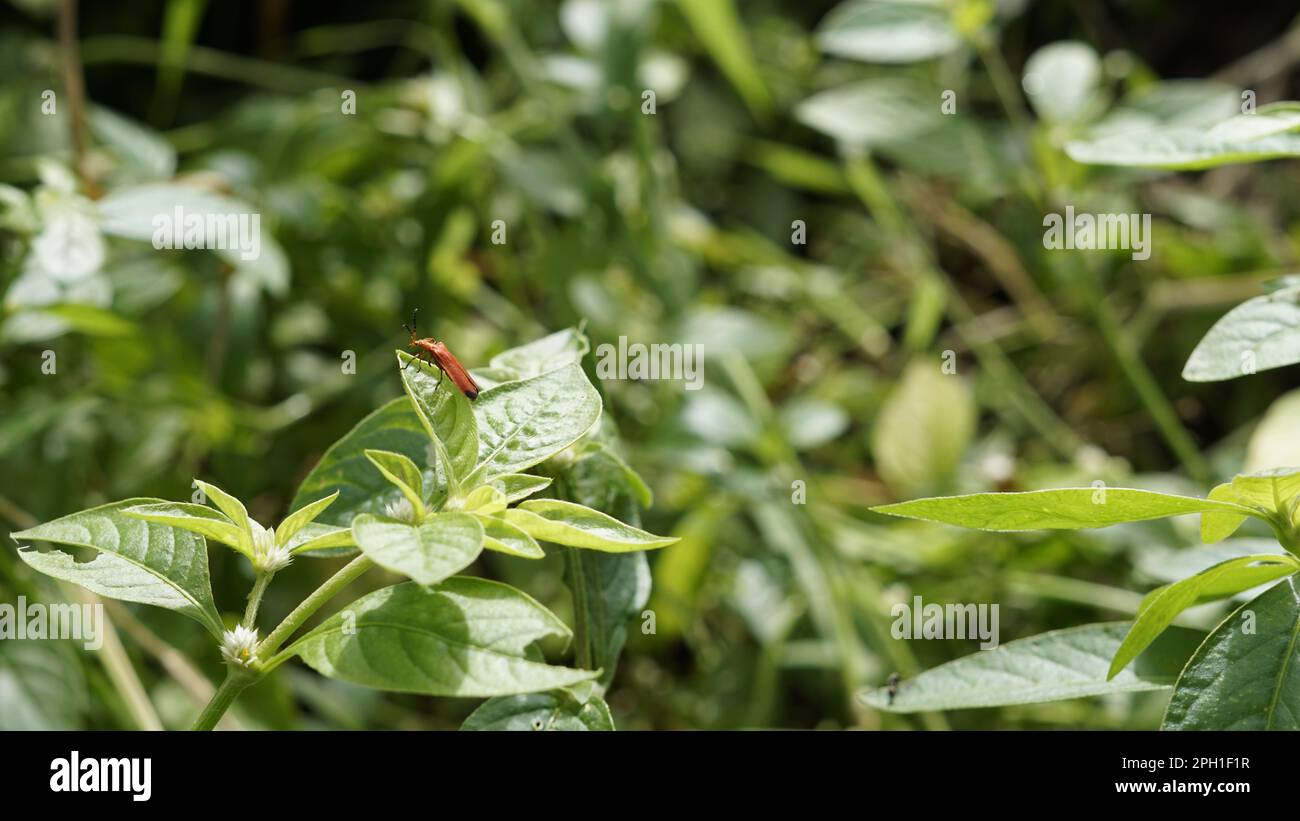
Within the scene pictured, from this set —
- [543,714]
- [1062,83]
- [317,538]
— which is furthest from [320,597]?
[1062,83]

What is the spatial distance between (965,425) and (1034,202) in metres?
0.23

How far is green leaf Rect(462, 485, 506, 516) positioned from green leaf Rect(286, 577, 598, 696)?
29mm

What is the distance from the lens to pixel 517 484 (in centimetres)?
47

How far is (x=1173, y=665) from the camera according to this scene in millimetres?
531

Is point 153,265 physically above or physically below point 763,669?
above

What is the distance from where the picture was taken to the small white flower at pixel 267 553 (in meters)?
0.44

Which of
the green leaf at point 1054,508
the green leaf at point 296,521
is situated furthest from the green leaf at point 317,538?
the green leaf at point 1054,508

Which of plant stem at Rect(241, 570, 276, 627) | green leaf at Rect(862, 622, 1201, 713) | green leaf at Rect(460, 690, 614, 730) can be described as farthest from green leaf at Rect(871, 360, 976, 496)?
plant stem at Rect(241, 570, 276, 627)

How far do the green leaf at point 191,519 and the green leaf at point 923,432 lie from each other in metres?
0.78

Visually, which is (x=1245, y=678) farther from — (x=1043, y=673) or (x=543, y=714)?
(x=543, y=714)

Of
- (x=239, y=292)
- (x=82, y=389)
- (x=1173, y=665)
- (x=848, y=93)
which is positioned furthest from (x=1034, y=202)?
(x=82, y=389)

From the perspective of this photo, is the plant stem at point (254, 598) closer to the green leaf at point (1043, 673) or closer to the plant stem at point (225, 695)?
the plant stem at point (225, 695)

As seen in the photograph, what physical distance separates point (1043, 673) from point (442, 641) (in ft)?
0.98
